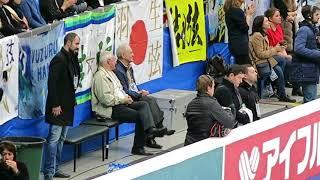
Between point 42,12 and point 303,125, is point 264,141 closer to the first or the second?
point 303,125

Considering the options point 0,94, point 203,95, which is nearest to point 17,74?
point 0,94

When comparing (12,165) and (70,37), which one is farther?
(70,37)

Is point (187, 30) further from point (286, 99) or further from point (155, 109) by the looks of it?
point (155, 109)

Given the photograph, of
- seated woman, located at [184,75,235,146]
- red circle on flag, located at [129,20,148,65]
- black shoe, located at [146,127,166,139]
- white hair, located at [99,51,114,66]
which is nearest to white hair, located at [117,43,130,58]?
white hair, located at [99,51,114,66]

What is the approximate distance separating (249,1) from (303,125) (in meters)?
9.23

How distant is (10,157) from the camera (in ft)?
40.8

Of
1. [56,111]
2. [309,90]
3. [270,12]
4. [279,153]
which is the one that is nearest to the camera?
[279,153]

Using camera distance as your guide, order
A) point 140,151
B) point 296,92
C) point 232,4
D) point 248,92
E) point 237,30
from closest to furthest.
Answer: point 248,92 → point 140,151 → point 232,4 → point 237,30 → point 296,92

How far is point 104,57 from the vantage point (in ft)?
51.1

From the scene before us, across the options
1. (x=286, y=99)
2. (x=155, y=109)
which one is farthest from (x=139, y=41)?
(x=286, y=99)

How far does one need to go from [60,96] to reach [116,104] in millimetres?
1606

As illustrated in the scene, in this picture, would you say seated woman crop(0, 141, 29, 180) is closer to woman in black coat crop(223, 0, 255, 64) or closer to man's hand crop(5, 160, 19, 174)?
man's hand crop(5, 160, 19, 174)

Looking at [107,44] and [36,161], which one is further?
[107,44]

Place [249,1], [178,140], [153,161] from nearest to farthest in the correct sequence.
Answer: [153,161]
[178,140]
[249,1]
